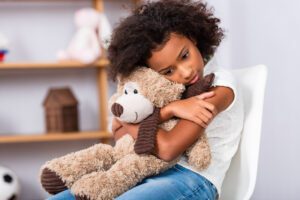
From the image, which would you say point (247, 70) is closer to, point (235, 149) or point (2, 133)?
point (235, 149)

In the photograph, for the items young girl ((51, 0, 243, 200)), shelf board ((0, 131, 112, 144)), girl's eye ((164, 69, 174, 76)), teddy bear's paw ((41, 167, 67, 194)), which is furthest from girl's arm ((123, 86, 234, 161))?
shelf board ((0, 131, 112, 144))

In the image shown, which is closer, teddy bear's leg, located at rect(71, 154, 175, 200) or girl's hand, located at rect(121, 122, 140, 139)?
teddy bear's leg, located at rect(71, 154, 175, 200)

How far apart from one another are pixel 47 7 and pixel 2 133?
26.9 inches

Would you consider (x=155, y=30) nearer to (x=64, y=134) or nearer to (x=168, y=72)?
(x=168, y=72)

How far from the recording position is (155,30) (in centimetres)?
110

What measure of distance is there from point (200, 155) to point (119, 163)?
172 millimetres

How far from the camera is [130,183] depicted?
103 centimetres

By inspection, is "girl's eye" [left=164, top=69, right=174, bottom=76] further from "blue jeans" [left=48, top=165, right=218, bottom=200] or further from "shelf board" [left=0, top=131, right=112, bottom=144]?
"shelf board" [left=0, top=131, right=112, bottom=144]

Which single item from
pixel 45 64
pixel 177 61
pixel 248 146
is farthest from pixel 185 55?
pixel 45 64

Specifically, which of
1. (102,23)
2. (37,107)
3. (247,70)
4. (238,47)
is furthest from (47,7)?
(247,70)

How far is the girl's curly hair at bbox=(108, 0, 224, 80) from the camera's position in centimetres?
110

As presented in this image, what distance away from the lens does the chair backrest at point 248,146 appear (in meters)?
1.16

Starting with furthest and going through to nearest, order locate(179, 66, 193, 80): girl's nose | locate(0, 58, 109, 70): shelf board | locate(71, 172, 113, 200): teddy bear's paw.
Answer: locate(0, 58, 109, 70): shelf board → locate(179, 66, 193, 80): girl's nose → locate(71, 172, 113, 200): teddy bear's paw

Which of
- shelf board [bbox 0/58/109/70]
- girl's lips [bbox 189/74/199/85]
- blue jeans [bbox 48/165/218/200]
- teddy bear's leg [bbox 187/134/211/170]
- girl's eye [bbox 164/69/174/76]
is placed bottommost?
blue jeans [bbox 48/165/218/200]
